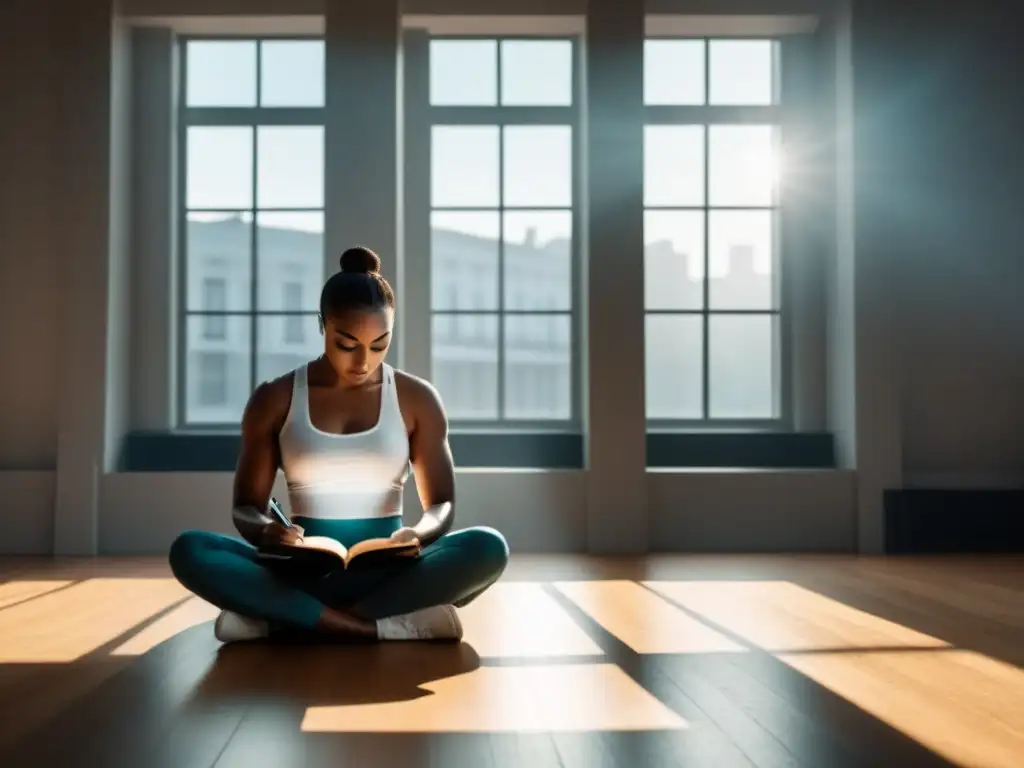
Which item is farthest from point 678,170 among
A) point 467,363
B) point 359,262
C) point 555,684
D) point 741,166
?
point 555,684

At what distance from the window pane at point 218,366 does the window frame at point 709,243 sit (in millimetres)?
2206

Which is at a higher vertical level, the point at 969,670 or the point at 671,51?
the point at 671,51

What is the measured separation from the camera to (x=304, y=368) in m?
3.33

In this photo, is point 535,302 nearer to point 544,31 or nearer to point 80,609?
point 544,31

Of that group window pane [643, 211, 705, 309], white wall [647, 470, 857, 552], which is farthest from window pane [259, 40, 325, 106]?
white wall [647, 470, 857, 552]

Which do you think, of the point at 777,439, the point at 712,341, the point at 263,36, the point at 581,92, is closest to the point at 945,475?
the point at 777,439

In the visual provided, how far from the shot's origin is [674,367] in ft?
21.0

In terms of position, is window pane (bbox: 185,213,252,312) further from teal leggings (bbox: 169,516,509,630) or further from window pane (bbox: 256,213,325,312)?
teal leggings (bbox: 169,516,509,630)

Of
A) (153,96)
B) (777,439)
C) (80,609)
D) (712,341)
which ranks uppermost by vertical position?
(153,96)

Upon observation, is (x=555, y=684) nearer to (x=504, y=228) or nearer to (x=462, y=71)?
(x=504, y=228)

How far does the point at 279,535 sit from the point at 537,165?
3.93 m

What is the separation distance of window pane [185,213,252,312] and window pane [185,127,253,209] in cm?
9

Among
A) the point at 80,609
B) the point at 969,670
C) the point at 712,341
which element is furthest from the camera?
the point at 712,341

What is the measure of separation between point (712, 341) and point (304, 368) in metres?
3.51
